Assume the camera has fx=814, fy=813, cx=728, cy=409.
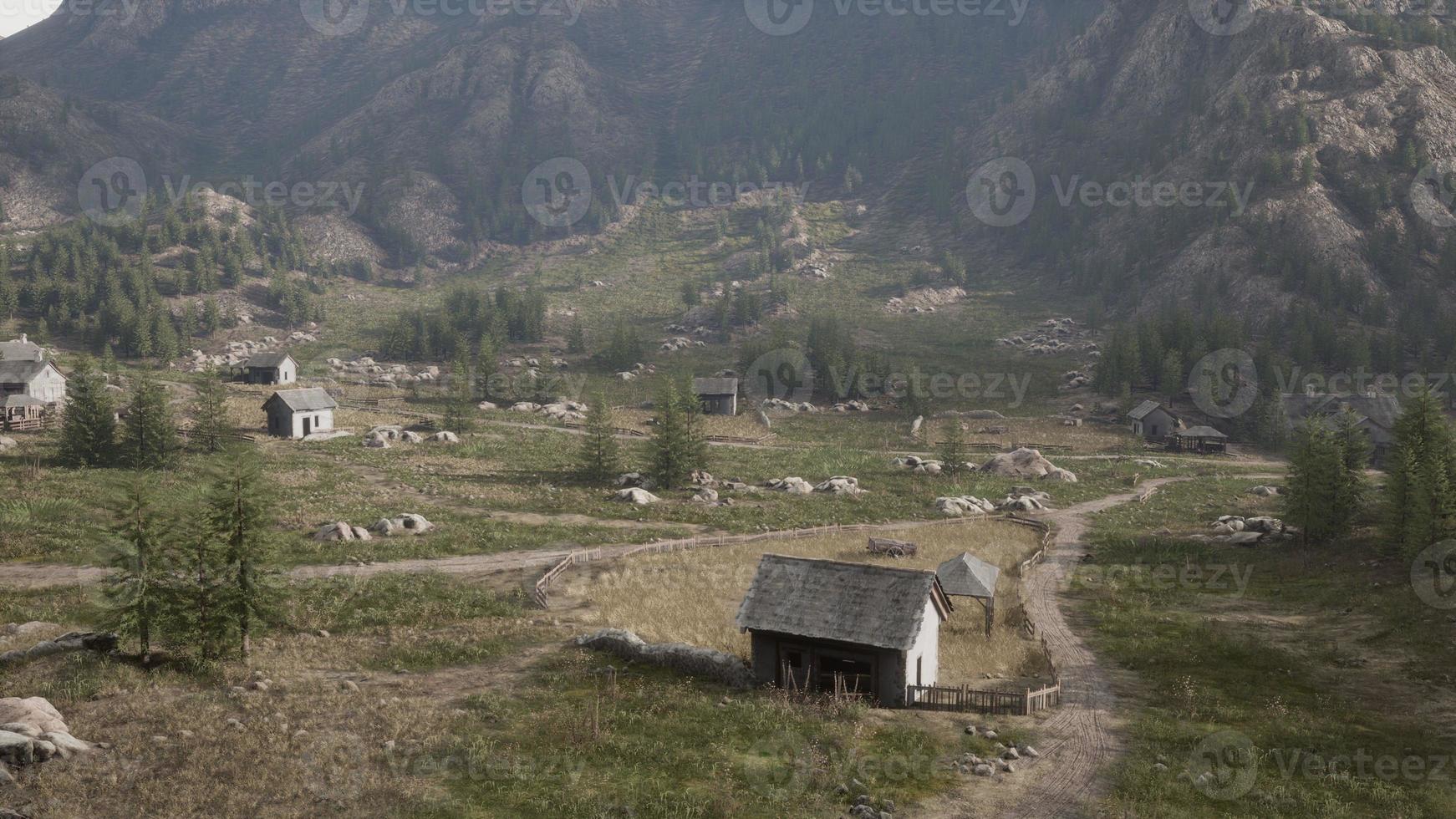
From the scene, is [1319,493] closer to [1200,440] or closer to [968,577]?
[968,577]

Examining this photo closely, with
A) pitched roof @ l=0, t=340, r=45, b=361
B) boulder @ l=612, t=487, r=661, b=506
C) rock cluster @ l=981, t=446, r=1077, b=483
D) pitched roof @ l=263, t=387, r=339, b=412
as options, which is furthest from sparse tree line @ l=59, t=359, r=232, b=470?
rock cluster @ l=981, t=446, r=1077, b=483

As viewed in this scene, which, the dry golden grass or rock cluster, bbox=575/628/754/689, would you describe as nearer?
rock cluster, bbox=575/628/754/689

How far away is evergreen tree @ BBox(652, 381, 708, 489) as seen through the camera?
223ft

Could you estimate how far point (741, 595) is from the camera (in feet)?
133

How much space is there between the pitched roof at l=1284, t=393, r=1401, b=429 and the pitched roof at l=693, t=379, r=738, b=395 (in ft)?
215

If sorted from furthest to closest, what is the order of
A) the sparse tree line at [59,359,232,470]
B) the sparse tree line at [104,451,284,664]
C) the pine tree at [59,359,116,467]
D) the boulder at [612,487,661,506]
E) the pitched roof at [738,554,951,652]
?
the boulder at [612,487,661,506] → the sparse tree line at [59,359,232,470] → the pine tree at [59,359,116,467] → the pitched roof at [738,554,951,652] → the sparse tree line at [104,451,284,664]

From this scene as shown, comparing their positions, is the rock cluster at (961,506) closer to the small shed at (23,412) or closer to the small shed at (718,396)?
the small shed at (718,396)

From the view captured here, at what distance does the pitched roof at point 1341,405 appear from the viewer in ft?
282

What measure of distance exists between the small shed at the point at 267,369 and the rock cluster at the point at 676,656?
93549 millimetres

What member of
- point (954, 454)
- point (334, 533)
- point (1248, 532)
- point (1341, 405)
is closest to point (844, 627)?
Result: point (334, 533)

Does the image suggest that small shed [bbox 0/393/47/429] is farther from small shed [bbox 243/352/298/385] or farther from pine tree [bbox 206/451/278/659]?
pine tree [bbox 206/451/278/659]

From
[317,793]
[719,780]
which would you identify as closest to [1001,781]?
[719,780]

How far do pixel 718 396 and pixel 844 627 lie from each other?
83.2m

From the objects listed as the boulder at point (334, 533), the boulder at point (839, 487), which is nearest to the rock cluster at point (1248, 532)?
the boulder at point (839, 487)
